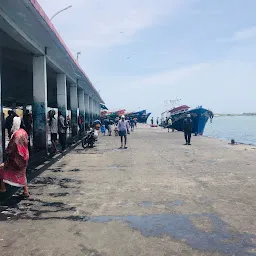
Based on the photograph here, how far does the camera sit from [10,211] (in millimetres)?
5582

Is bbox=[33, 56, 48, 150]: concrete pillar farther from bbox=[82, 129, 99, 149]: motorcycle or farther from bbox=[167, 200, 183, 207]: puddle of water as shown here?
bbox=[167, 200, 183, 207]: puddle of water

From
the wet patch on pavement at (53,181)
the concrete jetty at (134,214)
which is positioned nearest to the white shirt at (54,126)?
the concrete jetty at (134,214)

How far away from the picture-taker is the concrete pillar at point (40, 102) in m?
12.6

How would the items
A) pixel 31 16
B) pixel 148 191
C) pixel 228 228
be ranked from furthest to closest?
pixel 31 16, pixel 148 191, pixel 228 228

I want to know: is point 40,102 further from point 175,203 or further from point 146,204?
point 175,203

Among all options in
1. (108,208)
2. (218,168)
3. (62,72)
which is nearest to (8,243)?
(108,208)

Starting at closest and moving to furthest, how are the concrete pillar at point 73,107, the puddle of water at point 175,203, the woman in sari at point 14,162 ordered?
the puddle of water at point 175,203 < the woman in sari at point 14,162 < the concrete pillar at point 73,107

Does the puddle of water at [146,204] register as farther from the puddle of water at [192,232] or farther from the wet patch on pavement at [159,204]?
the puddle of water at [192,232]

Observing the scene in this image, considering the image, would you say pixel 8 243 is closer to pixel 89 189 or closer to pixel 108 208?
pixel 108 208

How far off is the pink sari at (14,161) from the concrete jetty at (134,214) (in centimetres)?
44

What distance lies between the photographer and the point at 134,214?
17.7 feet

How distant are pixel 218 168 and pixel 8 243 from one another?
7.38 metres

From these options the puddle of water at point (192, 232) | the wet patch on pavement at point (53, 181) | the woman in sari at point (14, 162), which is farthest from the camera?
the wet patch on pavement at point (53, 181)

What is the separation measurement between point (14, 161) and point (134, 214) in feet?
8.21
